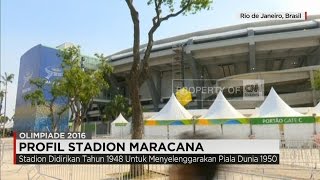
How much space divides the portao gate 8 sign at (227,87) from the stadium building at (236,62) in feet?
0.46

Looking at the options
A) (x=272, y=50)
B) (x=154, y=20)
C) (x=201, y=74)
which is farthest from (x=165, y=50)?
(x=154, y=20)

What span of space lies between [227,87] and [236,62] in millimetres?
7675

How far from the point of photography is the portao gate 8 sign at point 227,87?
174ft

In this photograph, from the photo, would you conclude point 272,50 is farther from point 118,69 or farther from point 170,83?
point 118,69

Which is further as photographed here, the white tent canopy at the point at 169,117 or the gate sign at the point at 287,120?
the white tent canopy at the point at 169,117

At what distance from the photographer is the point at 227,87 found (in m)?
56.3

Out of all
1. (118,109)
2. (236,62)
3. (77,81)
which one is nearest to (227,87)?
(236,62)

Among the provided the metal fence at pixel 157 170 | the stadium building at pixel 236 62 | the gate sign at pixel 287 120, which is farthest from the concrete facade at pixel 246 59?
the metal fence at pixel 157 170

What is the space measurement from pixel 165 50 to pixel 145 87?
59.1 feet

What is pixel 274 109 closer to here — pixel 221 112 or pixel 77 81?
pixel 221 112

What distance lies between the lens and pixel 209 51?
56.7m

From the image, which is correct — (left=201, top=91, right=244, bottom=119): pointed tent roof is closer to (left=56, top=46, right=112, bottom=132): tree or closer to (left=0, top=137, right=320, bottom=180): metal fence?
(left=56, top=46, right=112, bottom=132): tree

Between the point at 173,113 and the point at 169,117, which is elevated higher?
the point at 173,113

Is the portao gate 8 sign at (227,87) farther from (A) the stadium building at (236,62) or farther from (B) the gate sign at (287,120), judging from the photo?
(B) the gate sign at (287,120)
